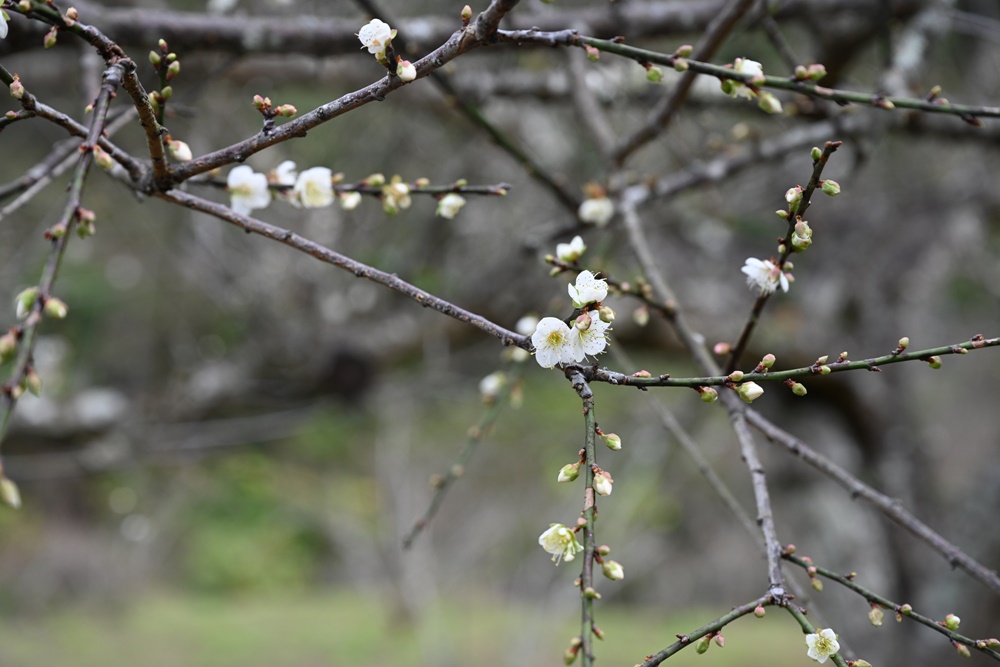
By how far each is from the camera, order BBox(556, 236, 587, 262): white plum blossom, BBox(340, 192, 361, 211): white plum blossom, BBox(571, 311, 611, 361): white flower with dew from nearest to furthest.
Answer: BBox(571, 311, 611, 361): white flower with dew
BBox(556, 236, 587, 262): white plum blossom
BBox(340, 192, 361, 211): white plum blossom

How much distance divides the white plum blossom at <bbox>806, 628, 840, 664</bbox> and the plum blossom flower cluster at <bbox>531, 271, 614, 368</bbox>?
0.32 meters

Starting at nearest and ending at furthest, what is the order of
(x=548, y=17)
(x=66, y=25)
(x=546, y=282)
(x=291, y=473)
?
(x=66, y=25)
(x=548, y=17)
(x=546, y=282)
(x=291, y=473)

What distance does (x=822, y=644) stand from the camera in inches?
27.1

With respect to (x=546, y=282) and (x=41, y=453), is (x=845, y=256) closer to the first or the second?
(x=546, y=282)

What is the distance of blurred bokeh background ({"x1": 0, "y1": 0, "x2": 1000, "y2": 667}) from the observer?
6.73 feet

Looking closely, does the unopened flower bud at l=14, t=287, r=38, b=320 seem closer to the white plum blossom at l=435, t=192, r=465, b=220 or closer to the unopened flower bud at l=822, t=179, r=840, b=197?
the white plum blossom at l=435, t=192, r=465, b=220

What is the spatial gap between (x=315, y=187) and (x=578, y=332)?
456 millimetres

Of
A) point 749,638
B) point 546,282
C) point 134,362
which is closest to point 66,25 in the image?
point 546,282

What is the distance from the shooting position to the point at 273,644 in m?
4.41

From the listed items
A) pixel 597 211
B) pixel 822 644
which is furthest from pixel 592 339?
pixel 597 211

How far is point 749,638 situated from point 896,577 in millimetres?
2433

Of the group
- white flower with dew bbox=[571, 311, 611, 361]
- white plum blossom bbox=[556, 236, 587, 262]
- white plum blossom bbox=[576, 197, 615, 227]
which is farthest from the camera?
white plum blossom bbox=[576, 197, 615, 227]

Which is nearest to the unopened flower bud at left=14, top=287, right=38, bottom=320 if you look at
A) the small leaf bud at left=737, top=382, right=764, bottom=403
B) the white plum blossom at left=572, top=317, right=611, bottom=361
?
the white plum blossom at left=572, top=317, right=611, bottom=361

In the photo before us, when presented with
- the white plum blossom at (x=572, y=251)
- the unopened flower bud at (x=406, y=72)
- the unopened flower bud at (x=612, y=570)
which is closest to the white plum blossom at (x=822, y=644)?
the unopened flower bud at (x=612, y=570)
